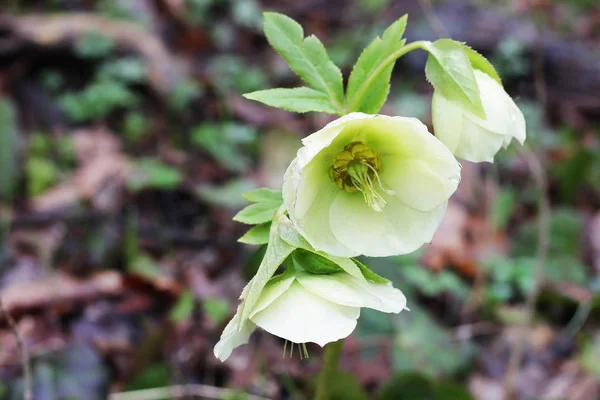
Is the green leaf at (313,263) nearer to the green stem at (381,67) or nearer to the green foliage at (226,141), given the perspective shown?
the green stem at (381,67)

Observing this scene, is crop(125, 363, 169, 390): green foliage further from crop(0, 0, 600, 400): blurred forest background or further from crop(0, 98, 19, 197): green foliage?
crop(0, 98, 19, 197): green foliage

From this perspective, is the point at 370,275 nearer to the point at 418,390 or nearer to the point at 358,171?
the point at 358,171

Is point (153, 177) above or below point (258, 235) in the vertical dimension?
below

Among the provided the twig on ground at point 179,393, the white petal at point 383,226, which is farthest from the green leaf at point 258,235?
the twig on ground at point 179,393

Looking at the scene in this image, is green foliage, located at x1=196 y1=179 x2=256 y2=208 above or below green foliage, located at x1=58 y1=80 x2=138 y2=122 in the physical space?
below

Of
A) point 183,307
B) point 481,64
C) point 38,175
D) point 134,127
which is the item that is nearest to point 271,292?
point 481,64

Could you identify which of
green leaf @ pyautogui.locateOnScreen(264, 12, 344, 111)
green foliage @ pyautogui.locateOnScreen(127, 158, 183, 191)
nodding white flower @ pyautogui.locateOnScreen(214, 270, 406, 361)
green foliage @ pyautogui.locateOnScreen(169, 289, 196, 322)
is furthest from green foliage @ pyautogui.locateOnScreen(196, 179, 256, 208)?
nodding white flower @ pyautogui.locateOnScreen(214, 270, 406, 361)
